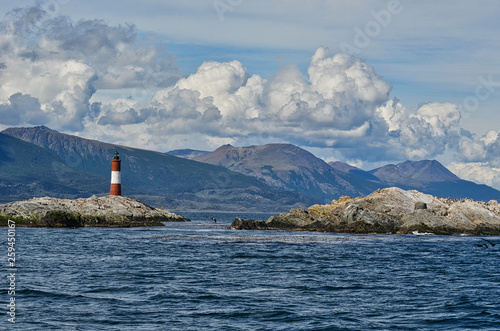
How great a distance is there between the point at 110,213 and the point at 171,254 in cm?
6768

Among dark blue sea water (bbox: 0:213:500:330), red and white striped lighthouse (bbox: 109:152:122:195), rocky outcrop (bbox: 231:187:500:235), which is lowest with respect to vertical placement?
dark blue sea water (bbox: 0:213:500:330)

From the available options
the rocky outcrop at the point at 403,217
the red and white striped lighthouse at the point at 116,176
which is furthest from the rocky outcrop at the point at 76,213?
the rocky outcrop at the point at 403,217

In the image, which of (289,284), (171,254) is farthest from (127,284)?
(171,254)

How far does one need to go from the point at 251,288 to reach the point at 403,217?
74495mm

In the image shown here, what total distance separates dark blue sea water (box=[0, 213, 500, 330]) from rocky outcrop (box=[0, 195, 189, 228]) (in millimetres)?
46314

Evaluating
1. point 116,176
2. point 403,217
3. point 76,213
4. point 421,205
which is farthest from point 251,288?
point 116,176

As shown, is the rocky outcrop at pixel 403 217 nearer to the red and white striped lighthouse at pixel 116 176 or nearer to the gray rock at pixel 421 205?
the gray rock at pixel 421 205

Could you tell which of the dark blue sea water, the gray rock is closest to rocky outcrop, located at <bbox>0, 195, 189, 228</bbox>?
the dark blue sea water

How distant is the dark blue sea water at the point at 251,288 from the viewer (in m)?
32.8

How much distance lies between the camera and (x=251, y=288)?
142 feet

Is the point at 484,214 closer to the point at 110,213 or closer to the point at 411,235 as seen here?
the point at 411,235

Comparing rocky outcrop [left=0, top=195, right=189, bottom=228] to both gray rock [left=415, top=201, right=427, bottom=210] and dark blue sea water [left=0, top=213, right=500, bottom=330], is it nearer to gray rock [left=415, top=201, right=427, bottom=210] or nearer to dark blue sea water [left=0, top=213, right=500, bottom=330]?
dark blue sea water [left=0, top=213, right=500, bottom=330]

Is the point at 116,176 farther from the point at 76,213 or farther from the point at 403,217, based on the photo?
the point at 403,217

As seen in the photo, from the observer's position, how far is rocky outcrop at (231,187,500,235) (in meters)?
110
